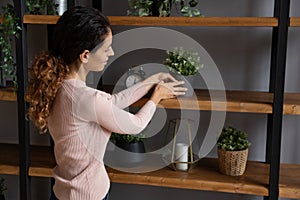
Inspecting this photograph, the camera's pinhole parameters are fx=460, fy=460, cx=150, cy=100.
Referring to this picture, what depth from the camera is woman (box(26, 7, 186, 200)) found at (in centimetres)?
138

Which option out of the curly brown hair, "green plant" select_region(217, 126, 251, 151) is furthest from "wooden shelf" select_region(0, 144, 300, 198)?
the curly brown hair

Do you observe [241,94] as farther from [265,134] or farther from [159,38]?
[159,38]

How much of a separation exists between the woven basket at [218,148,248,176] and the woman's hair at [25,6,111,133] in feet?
2.32

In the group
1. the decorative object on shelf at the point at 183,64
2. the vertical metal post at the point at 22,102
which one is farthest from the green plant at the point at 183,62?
the vertical metal post at the point at 22,102

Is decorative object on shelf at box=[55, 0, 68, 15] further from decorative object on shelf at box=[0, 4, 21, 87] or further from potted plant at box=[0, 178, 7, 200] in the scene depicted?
potted plant at box=[0, 178, 7, 200]

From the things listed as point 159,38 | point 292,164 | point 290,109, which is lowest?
point 292,164

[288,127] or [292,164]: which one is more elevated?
[288,127]

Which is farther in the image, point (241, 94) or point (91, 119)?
point (241, 94)

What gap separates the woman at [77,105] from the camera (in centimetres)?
138

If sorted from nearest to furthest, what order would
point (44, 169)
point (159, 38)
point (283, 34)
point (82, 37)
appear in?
1. point (82, 37)
2. point (283, 34)
3. point (44, 169)
4. point (159, 38)

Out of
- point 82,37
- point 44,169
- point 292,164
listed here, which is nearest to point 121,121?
point 82,37

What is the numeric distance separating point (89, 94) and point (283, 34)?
71 centimetres

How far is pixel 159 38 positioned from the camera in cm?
202

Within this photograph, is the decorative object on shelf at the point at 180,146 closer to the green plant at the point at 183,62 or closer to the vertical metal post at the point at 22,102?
the green plant at the point at 183,62
